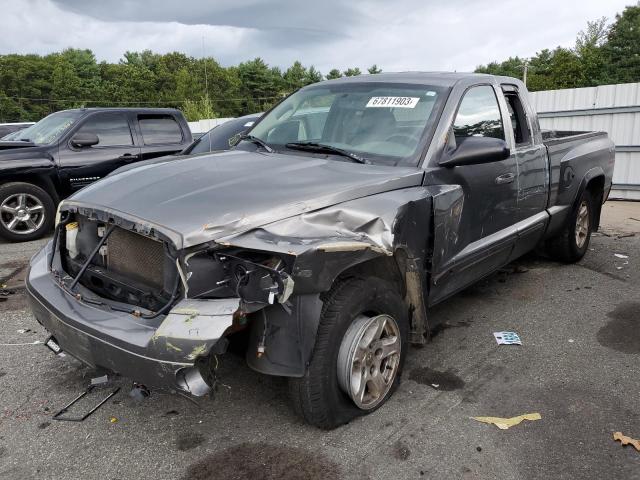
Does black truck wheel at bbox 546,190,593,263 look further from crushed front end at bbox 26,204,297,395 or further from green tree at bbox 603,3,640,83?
green tree at bbox 603,3,640,83

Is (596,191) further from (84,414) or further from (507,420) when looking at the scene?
(84,414)

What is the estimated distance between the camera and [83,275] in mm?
2953

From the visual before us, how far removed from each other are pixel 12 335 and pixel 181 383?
2582 mm

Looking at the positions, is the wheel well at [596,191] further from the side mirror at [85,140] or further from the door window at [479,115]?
the side mirror at [85,140]

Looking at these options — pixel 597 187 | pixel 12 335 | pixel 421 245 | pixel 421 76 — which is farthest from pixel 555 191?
pixel 12 335

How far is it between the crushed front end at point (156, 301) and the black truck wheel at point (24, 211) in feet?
15.9

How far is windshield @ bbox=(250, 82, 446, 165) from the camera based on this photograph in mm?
3463

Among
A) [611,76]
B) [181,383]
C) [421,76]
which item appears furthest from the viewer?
[611,76]

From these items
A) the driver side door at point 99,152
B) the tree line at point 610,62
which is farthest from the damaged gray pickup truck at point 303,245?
the tree line at point 610,62

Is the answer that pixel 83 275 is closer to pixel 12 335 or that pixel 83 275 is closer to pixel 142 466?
pixel 142 466

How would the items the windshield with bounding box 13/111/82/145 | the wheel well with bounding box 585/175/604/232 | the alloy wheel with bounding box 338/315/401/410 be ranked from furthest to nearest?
the windshield with bounding box 13/111/82/145, the wheel well with bounding box 585/175/604/232, the alloy wheel with bounding box 338/315/401/410

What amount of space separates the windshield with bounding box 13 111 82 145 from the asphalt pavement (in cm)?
412

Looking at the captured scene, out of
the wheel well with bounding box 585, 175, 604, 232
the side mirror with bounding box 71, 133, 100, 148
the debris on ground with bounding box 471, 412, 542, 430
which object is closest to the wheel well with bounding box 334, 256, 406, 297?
the debris on ground with bounding box 471, 412, 542, 430

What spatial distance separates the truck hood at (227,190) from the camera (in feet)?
8.04
